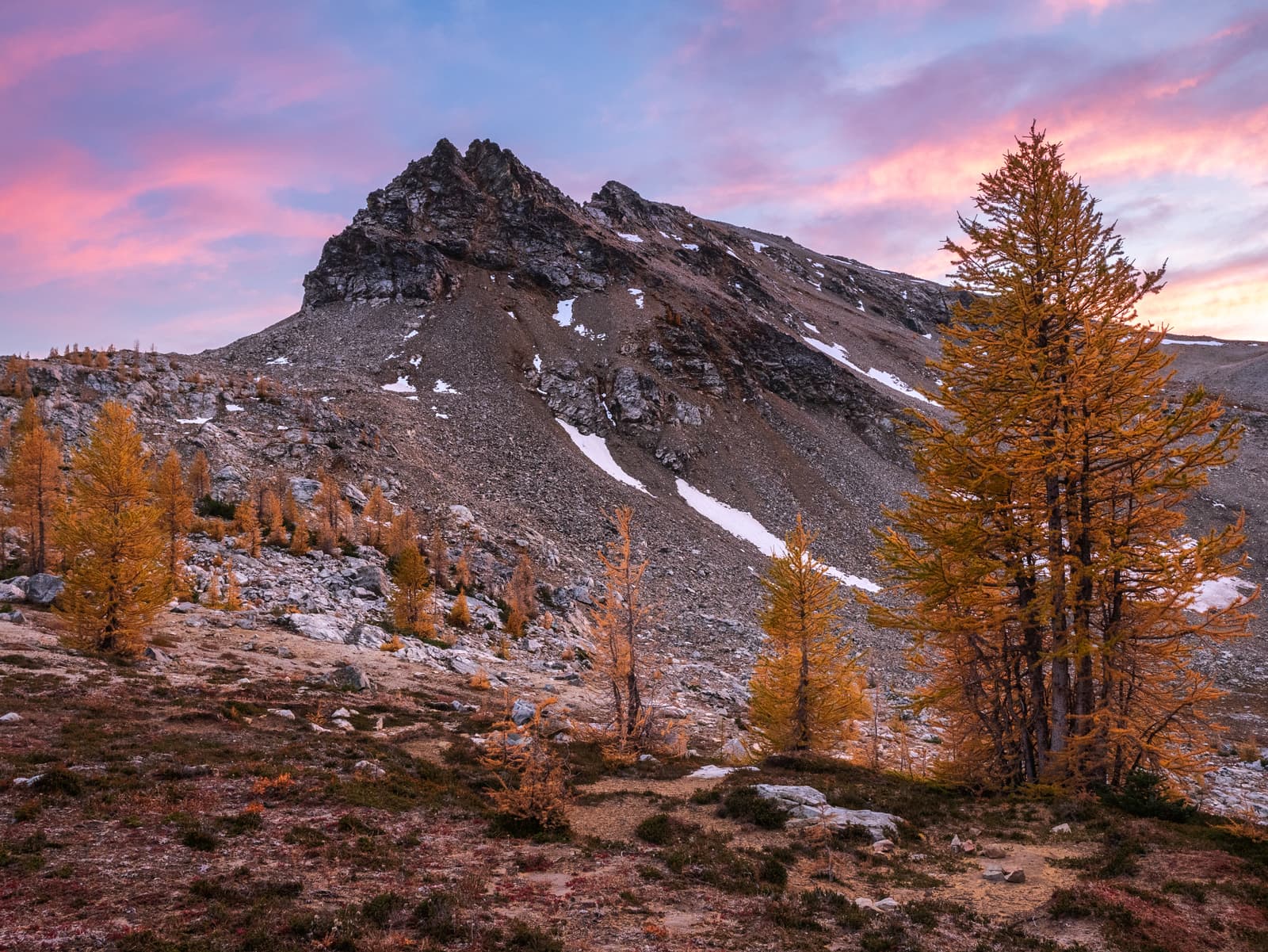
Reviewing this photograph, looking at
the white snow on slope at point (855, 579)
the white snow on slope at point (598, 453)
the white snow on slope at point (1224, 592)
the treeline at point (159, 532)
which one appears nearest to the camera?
the treeline at point (159, 532)

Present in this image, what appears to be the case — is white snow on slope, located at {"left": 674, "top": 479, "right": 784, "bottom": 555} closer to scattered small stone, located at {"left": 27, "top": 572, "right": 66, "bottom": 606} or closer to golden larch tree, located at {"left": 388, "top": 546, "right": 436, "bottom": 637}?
golden larch tree, located at {"left": 388, "top": 546, "right": 436, "bottom": 637}

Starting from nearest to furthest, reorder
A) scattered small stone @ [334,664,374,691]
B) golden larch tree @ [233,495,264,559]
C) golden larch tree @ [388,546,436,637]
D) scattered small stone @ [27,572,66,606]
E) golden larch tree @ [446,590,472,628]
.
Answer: scattered small stone @ [334,664,374,691] → scattered small stone @ [27,572,66,606] → golden larch tree @ [388,546,436,637] → golden larch tree @ [233,495,264,559] → golden larch tree @ [446,590,472,628]

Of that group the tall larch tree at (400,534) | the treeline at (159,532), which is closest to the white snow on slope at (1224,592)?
the treeline at (159,532)

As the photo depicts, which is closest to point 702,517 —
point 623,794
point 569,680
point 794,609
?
point 569,680

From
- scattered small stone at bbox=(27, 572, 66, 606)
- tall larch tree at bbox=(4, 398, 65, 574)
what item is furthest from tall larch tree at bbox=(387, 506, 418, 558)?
tall larch tree at bbox=(4, 398, 65, 574)

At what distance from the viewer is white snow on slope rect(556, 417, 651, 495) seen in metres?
67.2

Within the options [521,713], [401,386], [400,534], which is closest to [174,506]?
[400,534]

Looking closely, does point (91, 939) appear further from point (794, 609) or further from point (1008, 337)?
point (794, 609)

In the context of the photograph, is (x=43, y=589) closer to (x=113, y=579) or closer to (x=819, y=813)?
(x=113, y=579)

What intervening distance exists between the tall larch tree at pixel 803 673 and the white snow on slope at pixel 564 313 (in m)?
78.1

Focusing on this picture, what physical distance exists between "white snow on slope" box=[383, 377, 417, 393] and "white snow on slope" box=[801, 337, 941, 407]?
76.0 metres

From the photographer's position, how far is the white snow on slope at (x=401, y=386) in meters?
72.2

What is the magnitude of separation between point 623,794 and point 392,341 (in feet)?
272

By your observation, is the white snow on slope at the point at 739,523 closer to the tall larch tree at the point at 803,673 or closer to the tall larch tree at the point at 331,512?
the tall larch tree at the point at 803,673
